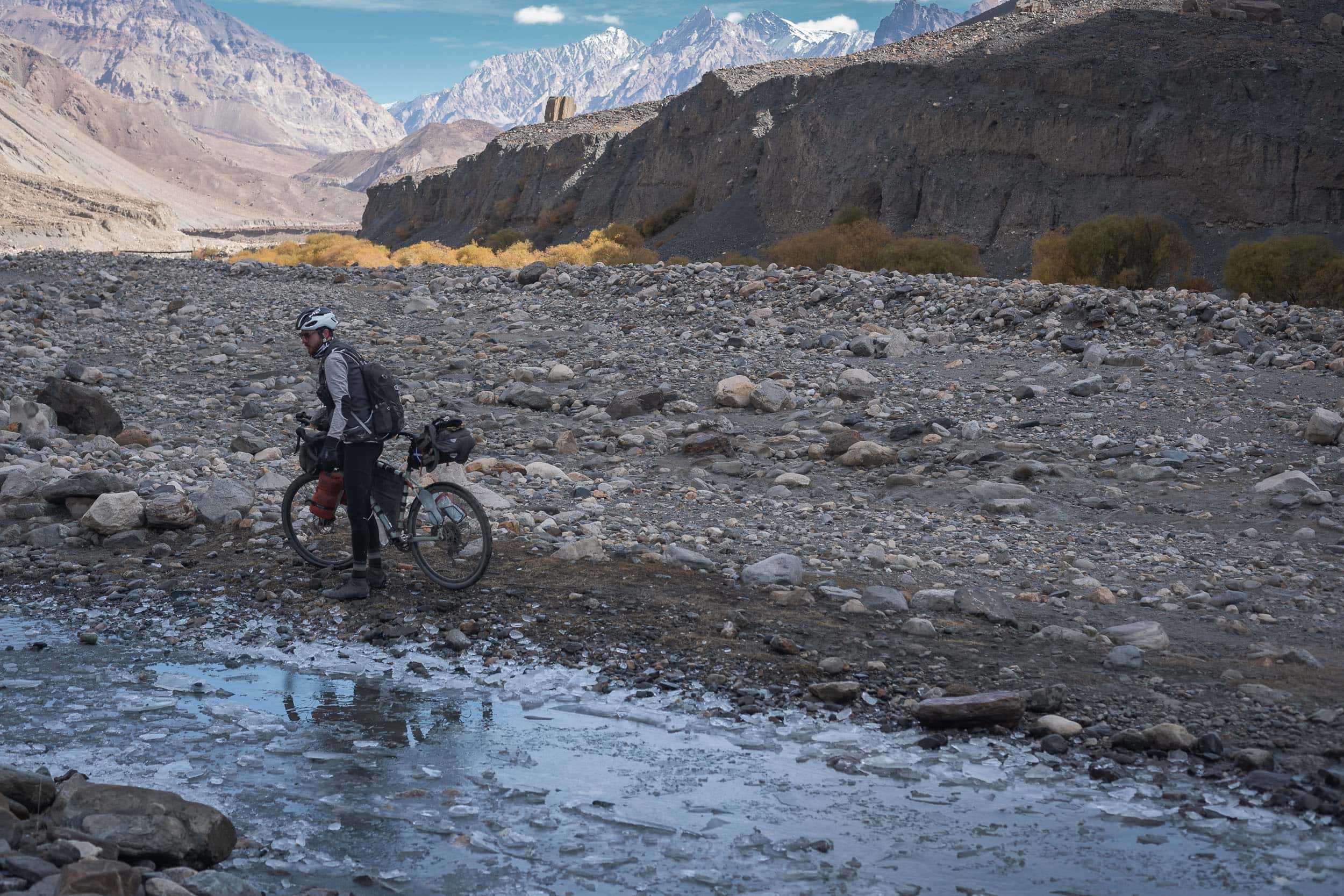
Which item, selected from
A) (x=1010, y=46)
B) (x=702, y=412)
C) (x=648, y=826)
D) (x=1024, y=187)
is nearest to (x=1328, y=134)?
(x=1024, y=187)

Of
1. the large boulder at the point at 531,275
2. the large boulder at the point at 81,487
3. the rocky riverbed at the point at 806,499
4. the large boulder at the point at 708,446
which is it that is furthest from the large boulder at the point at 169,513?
the large boulder at the point at 531,275

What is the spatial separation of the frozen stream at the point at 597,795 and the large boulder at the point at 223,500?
2.39 meters

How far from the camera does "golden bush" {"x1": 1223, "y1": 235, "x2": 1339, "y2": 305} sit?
887 inches

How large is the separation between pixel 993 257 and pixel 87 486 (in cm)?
4112

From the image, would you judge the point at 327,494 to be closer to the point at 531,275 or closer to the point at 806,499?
the point at 806,499

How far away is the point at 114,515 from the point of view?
7027mm

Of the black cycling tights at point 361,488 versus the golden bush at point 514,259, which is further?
the golden bush at point 514,259

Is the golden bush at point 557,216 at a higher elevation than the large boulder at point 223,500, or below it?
higher

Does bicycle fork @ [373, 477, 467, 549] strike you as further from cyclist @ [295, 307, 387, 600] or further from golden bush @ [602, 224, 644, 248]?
golden bush @ [602, 224, 644, 248]

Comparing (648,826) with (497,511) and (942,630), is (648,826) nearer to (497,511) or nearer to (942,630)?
(942,630)

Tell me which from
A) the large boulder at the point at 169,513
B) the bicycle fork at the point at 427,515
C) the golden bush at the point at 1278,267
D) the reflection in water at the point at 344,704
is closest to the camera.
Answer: the reflection in water at the point at 344,704

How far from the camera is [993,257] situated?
43.9m

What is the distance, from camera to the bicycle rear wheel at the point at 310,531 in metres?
6.45

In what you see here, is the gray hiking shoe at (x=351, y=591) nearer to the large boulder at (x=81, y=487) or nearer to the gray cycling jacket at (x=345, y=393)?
the gray cycling jacket at (x=345, y=393)
